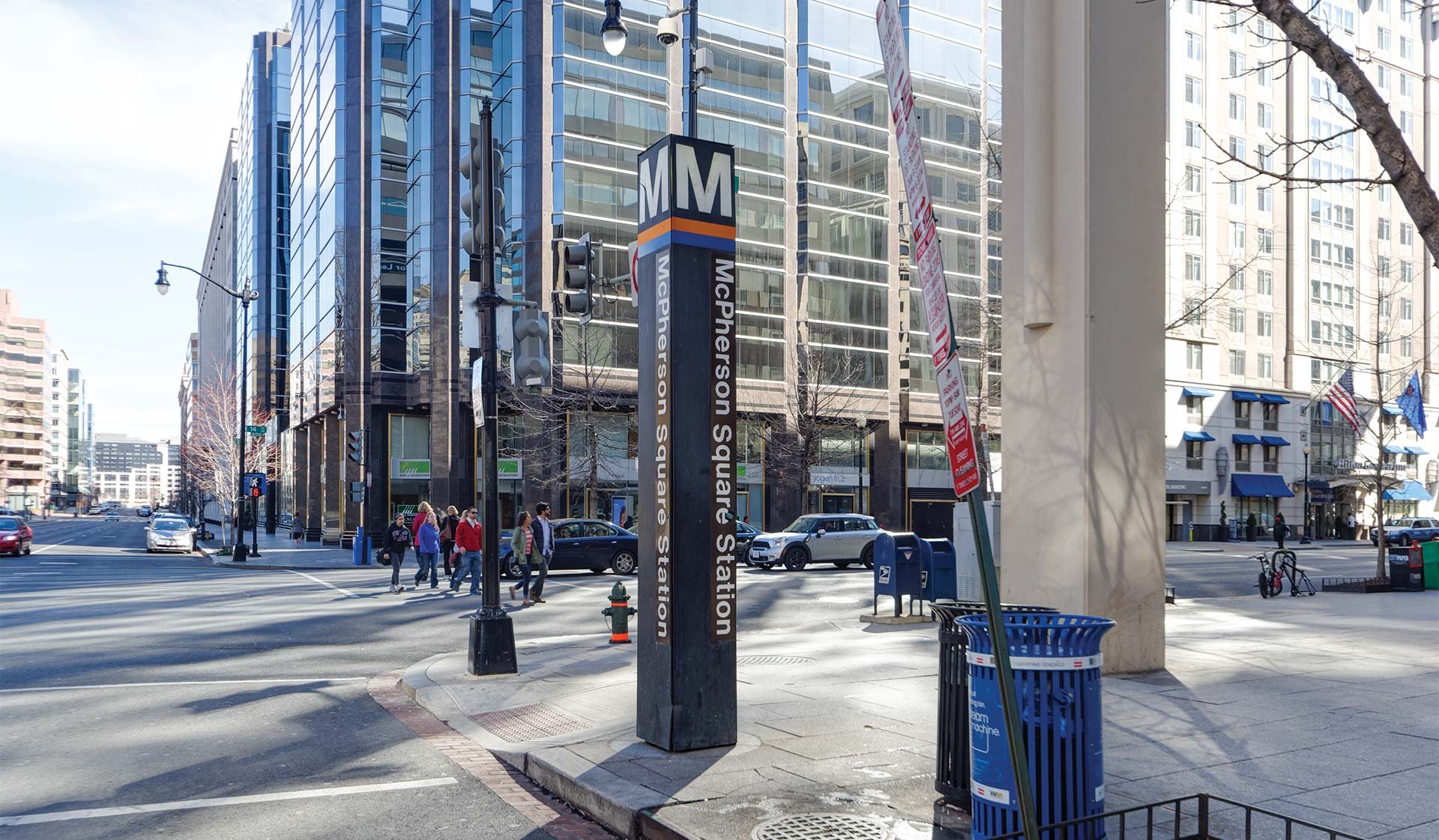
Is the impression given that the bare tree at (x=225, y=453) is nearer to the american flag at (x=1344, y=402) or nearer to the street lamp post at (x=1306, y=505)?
the american flag at (x=1344, y=402)

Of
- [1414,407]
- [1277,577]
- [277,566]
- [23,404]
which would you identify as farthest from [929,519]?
[23,404]

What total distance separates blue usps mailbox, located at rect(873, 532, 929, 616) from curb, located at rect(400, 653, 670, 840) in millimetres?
8354

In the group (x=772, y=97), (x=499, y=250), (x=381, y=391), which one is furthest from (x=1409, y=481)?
(x=499, y=250)

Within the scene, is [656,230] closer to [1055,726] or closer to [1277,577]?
[1055,726]

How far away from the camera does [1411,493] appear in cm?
6669

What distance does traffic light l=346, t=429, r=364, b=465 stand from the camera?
3992 cm

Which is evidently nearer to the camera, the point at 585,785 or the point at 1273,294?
the point at 585,785

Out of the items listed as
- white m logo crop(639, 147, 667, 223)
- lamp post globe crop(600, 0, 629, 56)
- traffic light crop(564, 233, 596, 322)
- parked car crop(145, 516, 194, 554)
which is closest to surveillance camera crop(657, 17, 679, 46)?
lamp post globe crop(600, 0, 629, 56)

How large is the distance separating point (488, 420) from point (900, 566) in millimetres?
7194

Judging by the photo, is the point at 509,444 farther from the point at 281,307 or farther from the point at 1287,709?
the point at 281,307

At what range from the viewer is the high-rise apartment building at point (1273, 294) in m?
57.1

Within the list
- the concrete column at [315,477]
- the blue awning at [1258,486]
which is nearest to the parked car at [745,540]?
the concrete column at [315,477]

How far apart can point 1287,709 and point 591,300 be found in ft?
29.6

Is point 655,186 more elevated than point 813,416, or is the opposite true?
point 655,186
